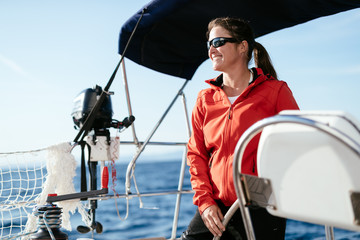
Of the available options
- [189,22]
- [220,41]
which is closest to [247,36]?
[220,41]

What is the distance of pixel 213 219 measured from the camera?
5.01 feet

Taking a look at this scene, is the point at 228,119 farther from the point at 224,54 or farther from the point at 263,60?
the point at 263,60

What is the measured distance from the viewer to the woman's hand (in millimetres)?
1501

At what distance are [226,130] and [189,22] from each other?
56.7 inches

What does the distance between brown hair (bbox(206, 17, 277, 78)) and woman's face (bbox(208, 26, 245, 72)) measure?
0.03 m

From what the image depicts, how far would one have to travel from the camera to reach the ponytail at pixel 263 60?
1835 mm

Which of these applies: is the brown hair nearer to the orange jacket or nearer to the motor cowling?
the orange jacket

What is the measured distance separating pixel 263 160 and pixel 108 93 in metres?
2.04

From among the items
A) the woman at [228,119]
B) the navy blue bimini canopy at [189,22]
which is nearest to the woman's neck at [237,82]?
the woman at [228,119]

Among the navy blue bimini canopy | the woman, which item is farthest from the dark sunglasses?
the navy blue bimini canopy

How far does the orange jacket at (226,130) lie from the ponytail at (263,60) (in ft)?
0.51

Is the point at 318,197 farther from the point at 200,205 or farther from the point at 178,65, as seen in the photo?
the point at 178,65

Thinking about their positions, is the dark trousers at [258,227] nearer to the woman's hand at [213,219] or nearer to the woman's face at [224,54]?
the woman's hand at [213,219]

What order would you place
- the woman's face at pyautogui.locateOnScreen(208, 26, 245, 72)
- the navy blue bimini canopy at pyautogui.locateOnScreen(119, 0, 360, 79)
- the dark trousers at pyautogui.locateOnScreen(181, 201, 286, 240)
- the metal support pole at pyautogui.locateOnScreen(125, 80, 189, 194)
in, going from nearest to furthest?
the dark trousers at pyautogui.locateOnScreen(181, 201, 286, 240) < the woman's face at pyautogui.locateOnScreen(208, 26, 245, 72) < the navy blue bimini canopy at pyautogui.locateOnScreen(119, 0, 360, 79) < the metal support pole at pyautogui.locateOnScreen(125, 80, 189, 194)
